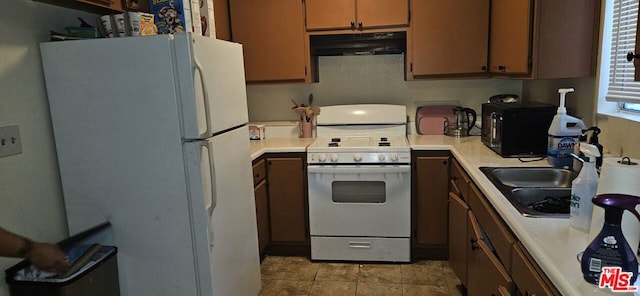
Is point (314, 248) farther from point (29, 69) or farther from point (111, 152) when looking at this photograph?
point (29, 69)

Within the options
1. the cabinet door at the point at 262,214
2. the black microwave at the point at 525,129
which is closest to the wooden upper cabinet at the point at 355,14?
the black microwave at the point at 525,129

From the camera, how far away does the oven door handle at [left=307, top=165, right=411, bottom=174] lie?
2.84 meters

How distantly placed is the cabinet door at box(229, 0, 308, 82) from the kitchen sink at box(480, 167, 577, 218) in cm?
169

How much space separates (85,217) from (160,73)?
732 mm

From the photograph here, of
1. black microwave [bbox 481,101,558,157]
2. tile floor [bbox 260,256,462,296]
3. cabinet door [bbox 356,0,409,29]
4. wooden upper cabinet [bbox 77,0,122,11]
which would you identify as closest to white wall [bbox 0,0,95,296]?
wooden upper cabinet [bbox 77,0,122,11]

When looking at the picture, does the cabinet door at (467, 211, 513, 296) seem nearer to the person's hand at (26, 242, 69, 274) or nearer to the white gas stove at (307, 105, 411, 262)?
the white gas stove at (307, 105, 411, 262)

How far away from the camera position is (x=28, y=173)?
1645 millimetres

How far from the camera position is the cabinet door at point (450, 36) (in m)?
2.95

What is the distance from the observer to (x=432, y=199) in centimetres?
291

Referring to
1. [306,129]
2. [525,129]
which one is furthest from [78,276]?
[525,129]

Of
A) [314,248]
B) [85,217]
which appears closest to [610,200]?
[85,217]

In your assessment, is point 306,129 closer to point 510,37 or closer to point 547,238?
point 510,37

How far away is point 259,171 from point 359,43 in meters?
1.23

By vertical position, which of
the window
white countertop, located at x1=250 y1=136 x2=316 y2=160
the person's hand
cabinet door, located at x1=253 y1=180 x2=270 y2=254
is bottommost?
cabinet door, located at x1=253 y1=180 x2=270 y2=254
